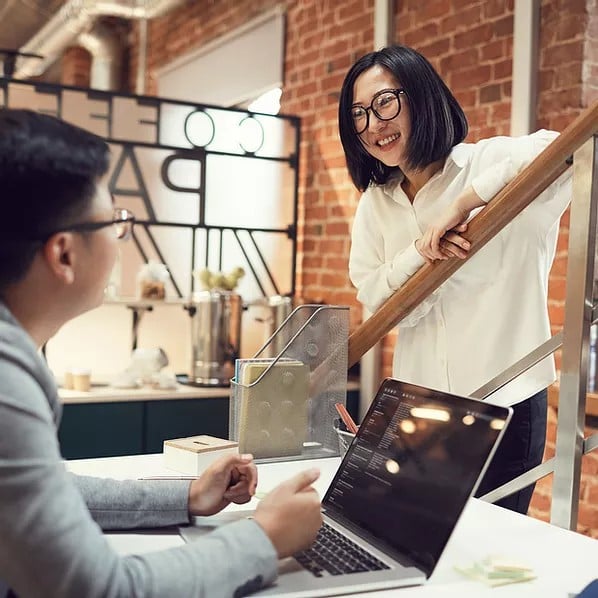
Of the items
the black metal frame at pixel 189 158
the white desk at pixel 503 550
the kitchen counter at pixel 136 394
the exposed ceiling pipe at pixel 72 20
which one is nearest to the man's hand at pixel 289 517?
the white desk at pixel 503 550

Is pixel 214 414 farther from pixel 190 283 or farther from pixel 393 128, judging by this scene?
pixel 393 128

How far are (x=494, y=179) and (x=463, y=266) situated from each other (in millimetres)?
324

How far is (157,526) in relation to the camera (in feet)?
3.91

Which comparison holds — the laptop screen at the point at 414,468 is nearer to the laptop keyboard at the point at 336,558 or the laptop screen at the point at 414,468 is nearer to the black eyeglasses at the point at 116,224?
the laptop keyboard at the point at 336,558

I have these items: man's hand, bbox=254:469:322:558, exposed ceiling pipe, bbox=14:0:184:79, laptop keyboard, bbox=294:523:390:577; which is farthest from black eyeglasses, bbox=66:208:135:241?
exposed ceiling pipe, bbox=14:0:184:79

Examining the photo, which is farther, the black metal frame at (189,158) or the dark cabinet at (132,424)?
the black metal frame at (189,158)

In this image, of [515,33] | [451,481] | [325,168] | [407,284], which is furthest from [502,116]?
[451,481]

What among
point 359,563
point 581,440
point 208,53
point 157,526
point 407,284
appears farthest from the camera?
point 208,53

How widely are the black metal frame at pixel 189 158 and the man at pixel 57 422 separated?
2995 mm

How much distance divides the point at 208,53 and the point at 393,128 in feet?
12.6

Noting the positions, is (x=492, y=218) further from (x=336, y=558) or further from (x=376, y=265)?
(x=336, y=558)

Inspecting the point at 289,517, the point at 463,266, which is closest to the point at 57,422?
the point at 289,517

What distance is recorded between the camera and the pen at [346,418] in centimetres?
166

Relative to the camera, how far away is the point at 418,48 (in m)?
3.61
